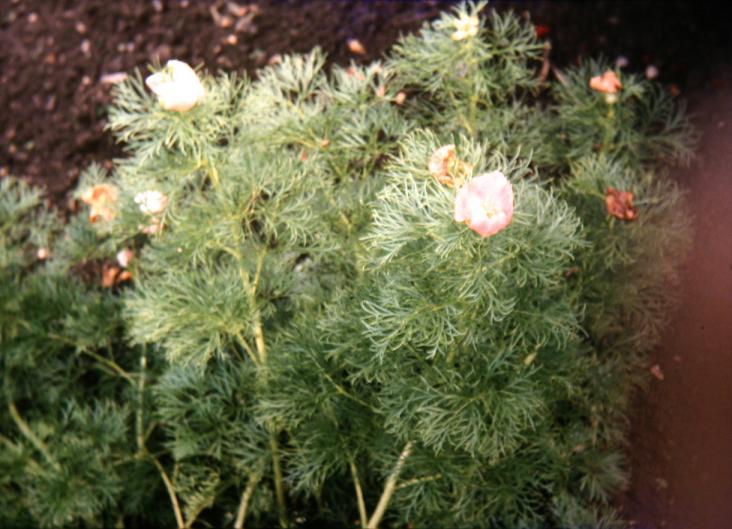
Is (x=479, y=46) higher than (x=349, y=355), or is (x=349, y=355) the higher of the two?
(x=479, y=46)

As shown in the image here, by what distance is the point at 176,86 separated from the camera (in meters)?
1.18

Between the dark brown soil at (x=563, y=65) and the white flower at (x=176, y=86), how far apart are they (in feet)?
2.41

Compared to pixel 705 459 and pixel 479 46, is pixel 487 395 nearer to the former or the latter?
pixel 705 459

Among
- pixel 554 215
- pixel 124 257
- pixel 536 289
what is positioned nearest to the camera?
pixel 554 215

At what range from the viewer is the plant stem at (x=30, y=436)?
5.10ft

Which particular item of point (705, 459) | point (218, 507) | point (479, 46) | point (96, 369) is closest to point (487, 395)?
point (705, 459)

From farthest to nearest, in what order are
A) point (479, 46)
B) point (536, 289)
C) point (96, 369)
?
point (96, 369)
point (479, 46)
point (536, 289)

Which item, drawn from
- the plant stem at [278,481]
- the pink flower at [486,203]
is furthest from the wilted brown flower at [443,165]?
the plant stem at [278,481]

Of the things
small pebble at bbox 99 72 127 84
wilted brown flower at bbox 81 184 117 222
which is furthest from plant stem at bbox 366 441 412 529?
small pebble at bbox 99 72 127 84

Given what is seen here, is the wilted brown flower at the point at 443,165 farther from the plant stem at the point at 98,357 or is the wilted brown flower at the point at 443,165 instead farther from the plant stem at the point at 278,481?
the plant stem at the point at 98,357

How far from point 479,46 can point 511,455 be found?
2.02 ft

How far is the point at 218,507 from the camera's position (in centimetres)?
164

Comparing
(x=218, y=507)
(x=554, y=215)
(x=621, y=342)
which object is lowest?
(x=218, y=507)

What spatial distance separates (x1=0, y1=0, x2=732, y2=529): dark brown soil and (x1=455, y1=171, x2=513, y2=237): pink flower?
376 mm
